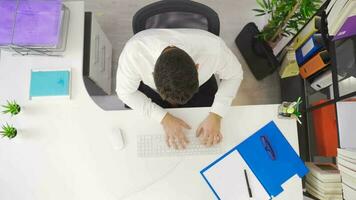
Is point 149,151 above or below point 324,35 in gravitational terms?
below

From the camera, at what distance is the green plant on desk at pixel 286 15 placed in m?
1.63

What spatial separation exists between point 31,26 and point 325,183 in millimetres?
1638

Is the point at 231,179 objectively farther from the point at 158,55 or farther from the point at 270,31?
the point at 270,31

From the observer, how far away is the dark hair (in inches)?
38.6

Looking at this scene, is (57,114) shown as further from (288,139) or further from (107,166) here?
(288,139)

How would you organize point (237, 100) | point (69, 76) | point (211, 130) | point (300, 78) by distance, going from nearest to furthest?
point (211, 130) < point (69, 76) < point (300, 78) < point (237, 100)

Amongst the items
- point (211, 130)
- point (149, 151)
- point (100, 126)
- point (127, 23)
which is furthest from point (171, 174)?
point (127, 23)

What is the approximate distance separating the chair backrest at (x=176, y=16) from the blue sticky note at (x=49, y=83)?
1.44 feet

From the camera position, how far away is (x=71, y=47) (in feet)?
4.78

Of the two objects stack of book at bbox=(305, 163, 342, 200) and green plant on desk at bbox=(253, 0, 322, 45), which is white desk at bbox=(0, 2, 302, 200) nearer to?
stack of book at bbox=(305, 163, 342, 200)

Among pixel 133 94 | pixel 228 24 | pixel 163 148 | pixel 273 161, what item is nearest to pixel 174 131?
pixel 163 148

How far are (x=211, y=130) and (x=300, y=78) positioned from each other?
887mm

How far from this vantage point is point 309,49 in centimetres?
171

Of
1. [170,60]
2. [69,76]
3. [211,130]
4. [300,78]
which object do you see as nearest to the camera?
[170,60]
